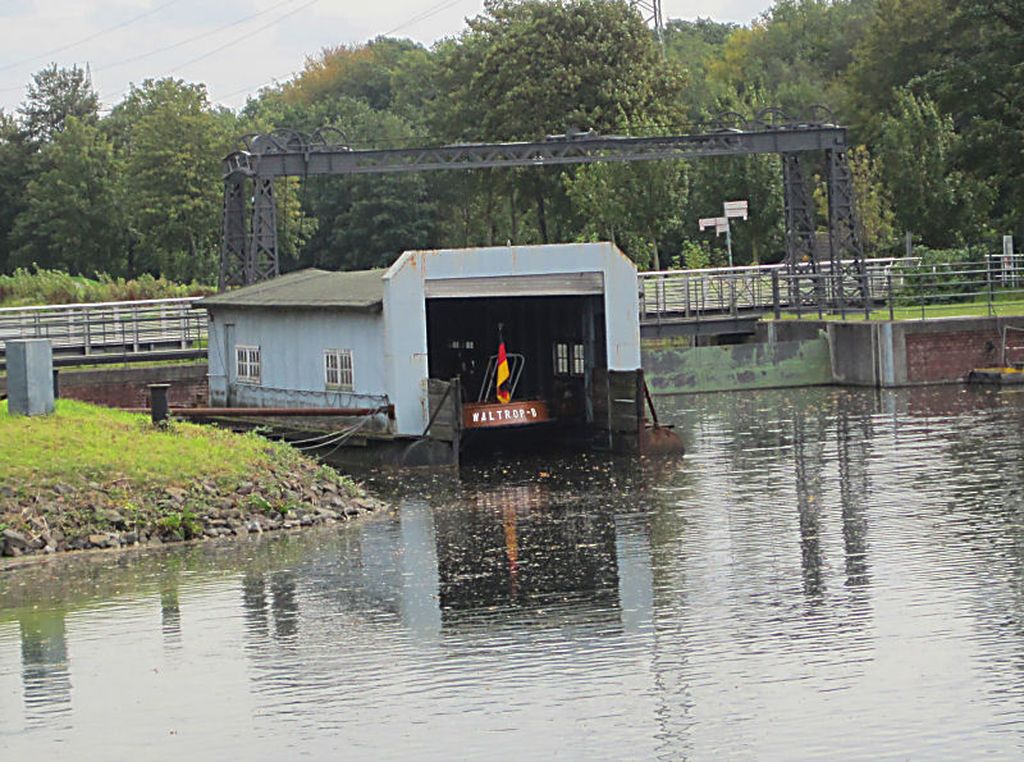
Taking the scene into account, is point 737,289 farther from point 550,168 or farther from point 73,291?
point 550,168

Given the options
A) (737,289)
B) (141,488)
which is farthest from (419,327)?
(737,289)

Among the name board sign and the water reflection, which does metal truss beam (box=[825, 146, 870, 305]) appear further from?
the water reflection

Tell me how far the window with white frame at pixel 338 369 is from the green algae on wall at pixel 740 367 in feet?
47.6

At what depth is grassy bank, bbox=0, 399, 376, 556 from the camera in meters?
24.8

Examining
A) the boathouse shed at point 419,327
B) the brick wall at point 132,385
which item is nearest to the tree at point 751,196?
the brick wall at point 132,385

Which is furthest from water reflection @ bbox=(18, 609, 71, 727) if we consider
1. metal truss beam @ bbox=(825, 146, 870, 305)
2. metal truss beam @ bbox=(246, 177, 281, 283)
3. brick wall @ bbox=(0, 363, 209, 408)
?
metal truss beam @ bbox=(825, 146, 870, 305)

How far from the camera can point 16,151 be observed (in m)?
98.1

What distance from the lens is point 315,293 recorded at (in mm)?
38062

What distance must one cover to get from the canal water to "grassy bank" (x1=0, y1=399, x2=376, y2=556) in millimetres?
714

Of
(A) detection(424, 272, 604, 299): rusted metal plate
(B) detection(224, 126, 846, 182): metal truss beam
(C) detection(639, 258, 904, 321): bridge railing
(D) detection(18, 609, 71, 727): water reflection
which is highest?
(B) detection(224, 126, 846, 182): metal truss beam

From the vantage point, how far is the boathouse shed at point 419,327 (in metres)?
33.8

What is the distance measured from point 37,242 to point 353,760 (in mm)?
82180

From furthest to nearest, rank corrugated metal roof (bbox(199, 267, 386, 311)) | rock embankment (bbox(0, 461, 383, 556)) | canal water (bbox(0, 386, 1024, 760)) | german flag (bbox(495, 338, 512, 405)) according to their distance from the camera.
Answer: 1. german flag (bbox(495, 338, 512, 405))
2. corrugated metal roof (bbox(199, 267, 386, 311))
3. rock embankment (bbox(0, 461, 383, 556))
4. canal water (bbox(0, 386, 1024, 760))

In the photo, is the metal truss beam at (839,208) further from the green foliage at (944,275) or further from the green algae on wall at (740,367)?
the green algae on wall at (740,367)
